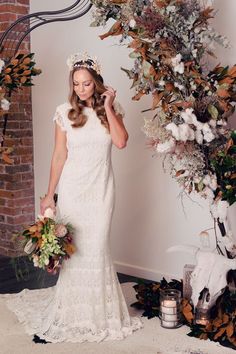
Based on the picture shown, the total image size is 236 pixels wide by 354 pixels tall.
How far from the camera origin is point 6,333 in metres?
3.28

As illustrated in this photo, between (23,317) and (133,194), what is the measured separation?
55.1 inches

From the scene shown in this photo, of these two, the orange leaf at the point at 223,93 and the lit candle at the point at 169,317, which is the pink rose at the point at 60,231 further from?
the orange leaf at the point at 223,93

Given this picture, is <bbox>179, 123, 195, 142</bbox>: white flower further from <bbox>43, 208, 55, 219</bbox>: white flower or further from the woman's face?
<bbox>43, 208, 55, 219</bbox>: white flower

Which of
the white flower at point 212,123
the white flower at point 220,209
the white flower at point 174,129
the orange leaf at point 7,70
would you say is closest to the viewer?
the white flower at point 174,129

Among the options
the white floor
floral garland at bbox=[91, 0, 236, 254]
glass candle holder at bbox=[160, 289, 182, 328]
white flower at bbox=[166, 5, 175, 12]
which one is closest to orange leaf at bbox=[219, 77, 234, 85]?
floral garland at bbox=[91, 0, 236, 254]

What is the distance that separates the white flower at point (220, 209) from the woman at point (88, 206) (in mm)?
608

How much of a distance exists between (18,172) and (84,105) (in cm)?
204

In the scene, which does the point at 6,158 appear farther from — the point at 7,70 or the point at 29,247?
the point at 29,247

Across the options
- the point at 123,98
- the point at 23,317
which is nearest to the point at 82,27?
the point at 123,98

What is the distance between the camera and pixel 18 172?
16.9 ft

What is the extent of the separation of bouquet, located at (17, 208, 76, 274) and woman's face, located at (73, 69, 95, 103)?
0.71 m

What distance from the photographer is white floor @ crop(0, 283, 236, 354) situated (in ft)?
9.88

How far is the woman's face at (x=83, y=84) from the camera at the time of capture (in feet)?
10.4

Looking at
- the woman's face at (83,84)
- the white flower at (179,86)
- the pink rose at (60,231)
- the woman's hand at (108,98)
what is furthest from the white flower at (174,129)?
the pink rose at (60,231)
